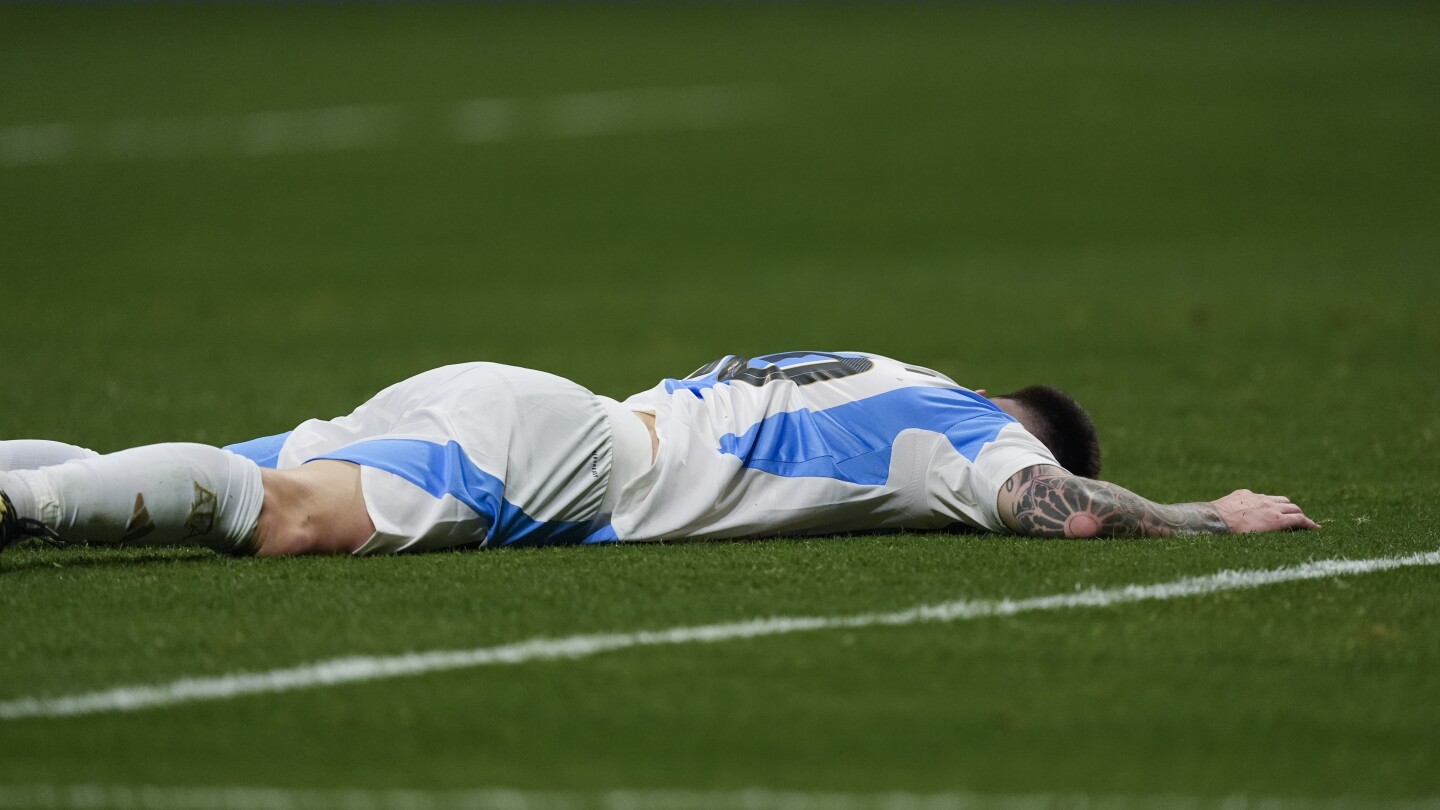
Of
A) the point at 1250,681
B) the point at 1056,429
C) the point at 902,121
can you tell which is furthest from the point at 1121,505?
the point at 902,121

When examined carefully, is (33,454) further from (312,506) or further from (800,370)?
(800,370)

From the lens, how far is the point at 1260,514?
222 inches

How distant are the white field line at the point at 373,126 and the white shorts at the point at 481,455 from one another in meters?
16.5

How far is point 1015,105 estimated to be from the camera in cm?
Answer: 2394

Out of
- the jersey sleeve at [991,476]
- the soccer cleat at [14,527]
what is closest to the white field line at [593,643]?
the jersey sleeve at [991,476]

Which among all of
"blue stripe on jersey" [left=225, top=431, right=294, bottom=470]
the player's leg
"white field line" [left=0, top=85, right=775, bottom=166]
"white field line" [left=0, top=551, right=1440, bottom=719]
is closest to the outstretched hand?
"white field line" [left=0, top=551, right=1440, bottom=719]

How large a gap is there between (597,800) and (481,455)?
1.86 m

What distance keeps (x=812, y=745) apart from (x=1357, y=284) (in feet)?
34.7

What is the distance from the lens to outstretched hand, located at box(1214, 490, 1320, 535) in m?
5.61

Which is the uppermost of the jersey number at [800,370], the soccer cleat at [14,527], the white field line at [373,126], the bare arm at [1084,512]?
the white field line at [373,126]

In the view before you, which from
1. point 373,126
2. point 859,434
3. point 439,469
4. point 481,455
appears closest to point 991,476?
point 859,434

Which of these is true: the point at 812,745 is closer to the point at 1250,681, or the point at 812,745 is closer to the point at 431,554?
the point at 1250,681

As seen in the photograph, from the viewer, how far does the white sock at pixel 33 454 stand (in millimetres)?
5262

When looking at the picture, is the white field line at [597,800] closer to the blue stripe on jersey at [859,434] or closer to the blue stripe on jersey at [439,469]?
the blue stripe on jersey at [439,469]
